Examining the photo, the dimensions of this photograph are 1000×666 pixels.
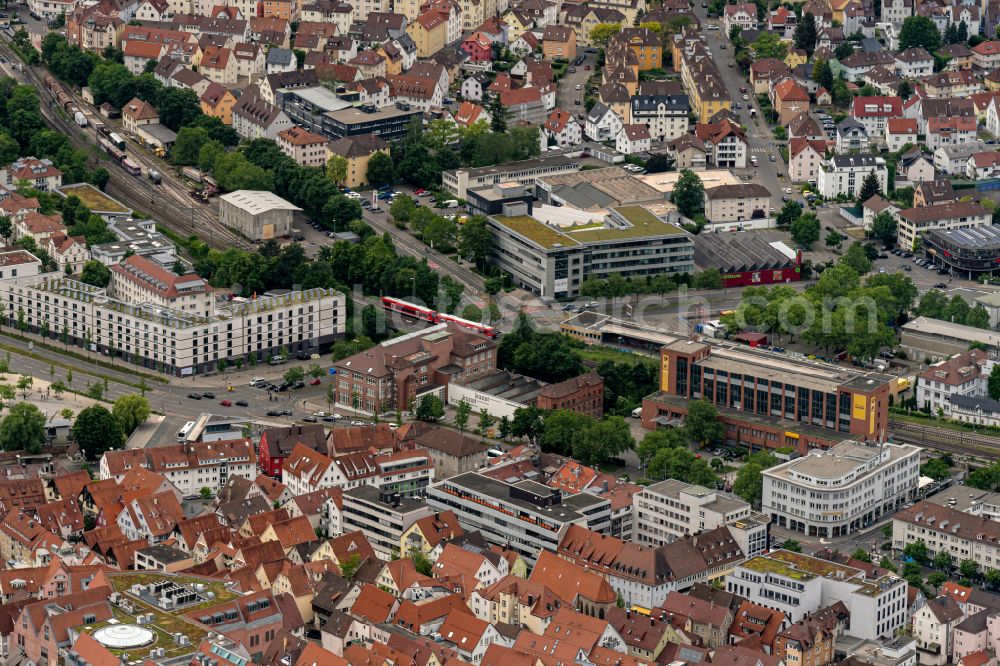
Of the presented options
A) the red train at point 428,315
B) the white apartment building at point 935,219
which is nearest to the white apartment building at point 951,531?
the red train at point 428,315

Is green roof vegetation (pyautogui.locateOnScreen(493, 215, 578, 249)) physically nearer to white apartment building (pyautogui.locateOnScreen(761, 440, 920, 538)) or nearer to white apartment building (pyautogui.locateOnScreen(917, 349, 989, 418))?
white apartment building (pyautogui.locateOnScreen(917, 349, 989, 418))

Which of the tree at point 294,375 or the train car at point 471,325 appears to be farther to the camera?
the train car at point 471,325

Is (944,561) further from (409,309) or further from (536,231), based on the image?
(536,231)

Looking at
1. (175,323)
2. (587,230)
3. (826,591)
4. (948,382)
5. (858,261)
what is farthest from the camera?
(587,230)

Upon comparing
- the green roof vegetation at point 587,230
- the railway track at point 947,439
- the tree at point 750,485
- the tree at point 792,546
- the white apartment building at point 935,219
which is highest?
the green roof vegetation at point 587,230

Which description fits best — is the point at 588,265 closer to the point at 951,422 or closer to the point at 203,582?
the point at 951,422

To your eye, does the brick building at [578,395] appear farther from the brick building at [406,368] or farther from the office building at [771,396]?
the brick building at [406,368]

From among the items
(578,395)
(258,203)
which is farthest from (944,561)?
(258,203)

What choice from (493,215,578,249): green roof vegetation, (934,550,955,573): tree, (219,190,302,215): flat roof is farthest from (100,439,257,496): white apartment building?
(219,190,302,215): flat roof
